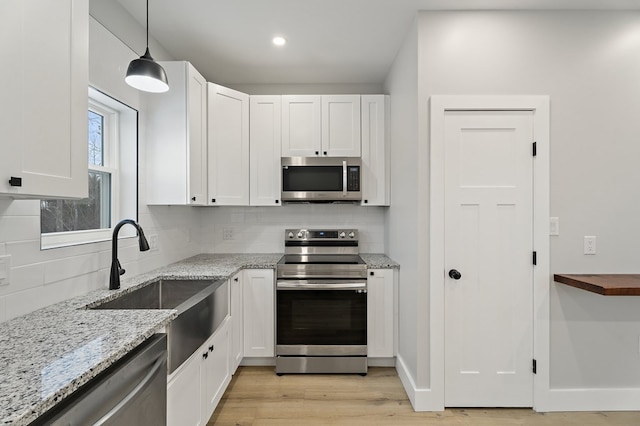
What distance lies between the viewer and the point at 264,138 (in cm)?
297

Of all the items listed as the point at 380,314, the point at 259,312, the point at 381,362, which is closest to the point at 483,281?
the point at 380,314

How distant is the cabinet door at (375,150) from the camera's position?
2.94 m

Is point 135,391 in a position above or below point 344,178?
below

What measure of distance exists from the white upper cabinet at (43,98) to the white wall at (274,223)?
2.04 m

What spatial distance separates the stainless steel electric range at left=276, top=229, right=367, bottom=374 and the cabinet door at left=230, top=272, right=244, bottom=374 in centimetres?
31

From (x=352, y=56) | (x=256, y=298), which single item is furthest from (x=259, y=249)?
(x=352, y=56)

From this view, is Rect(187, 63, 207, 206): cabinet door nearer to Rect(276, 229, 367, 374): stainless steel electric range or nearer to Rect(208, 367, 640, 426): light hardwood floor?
Rect(276, 229, 367, 374): stainless steel electric range

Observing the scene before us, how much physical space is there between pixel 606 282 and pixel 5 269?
121 inches

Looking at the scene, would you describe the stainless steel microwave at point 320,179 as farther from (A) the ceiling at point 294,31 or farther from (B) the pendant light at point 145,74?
(B) the pendant light at point 145,74

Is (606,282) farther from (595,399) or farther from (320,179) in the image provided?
(320,179)

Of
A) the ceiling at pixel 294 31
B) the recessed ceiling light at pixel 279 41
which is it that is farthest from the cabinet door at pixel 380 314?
the recessed ceiling light at pixel 279 41

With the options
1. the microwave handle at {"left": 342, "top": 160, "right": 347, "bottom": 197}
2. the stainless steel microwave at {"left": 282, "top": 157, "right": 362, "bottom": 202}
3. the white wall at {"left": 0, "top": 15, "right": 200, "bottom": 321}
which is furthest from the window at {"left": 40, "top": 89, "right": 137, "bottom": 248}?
the microwave handle at {"left": 342, "top": 160, "right": 347, "bottom": 197}

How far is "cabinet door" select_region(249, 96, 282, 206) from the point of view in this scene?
2.97 m

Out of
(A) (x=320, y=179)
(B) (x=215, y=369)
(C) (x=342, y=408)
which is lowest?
(C) (x=342, y=408)
